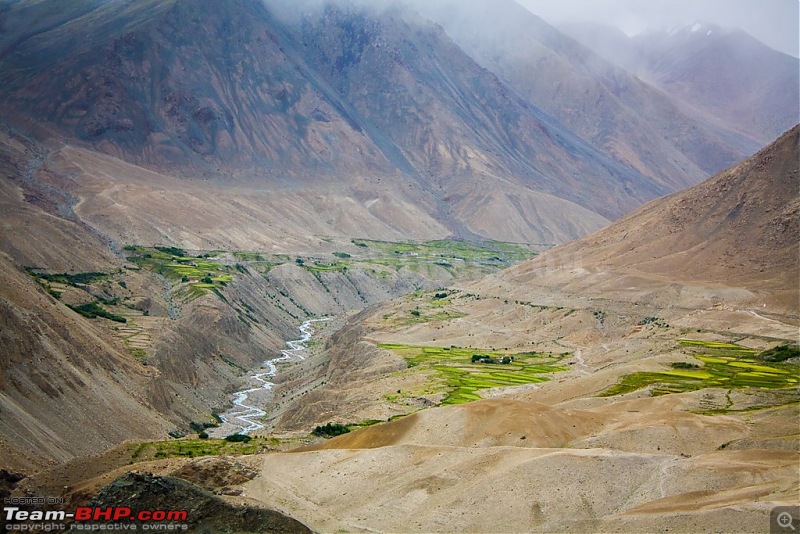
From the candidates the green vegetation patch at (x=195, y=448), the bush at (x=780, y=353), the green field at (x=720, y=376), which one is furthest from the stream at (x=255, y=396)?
the bush at (x=780, y=353)

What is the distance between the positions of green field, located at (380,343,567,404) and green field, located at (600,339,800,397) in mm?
11871

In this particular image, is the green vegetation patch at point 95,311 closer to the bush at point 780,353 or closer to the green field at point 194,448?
the green field at point 194,448

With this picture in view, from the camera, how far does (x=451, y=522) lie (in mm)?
44344

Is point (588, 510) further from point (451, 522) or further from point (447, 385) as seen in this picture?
point (447, 385)

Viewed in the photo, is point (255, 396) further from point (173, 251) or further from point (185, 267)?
point (173, 251)

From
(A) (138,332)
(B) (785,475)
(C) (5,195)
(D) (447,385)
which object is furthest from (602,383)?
(C) (5,195)

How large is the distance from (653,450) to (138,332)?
62291 millimetres

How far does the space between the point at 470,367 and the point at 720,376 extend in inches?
1022

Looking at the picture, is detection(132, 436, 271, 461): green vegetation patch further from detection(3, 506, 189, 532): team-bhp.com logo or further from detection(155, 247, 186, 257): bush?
detection(155, 247, 186, 257): bush

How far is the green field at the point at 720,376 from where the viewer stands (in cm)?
7300

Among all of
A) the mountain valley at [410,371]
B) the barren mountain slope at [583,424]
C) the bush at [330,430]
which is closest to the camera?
the barren mountain slope at [583,424]

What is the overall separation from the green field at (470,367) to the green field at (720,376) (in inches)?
467

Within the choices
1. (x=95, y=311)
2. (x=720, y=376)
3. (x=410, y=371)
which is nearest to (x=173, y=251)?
(x=95, y=311)

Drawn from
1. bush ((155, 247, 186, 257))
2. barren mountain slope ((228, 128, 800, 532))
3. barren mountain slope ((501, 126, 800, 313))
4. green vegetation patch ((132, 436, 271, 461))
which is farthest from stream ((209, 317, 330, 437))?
barren mountain slope ((501, 126, 800, 313))
